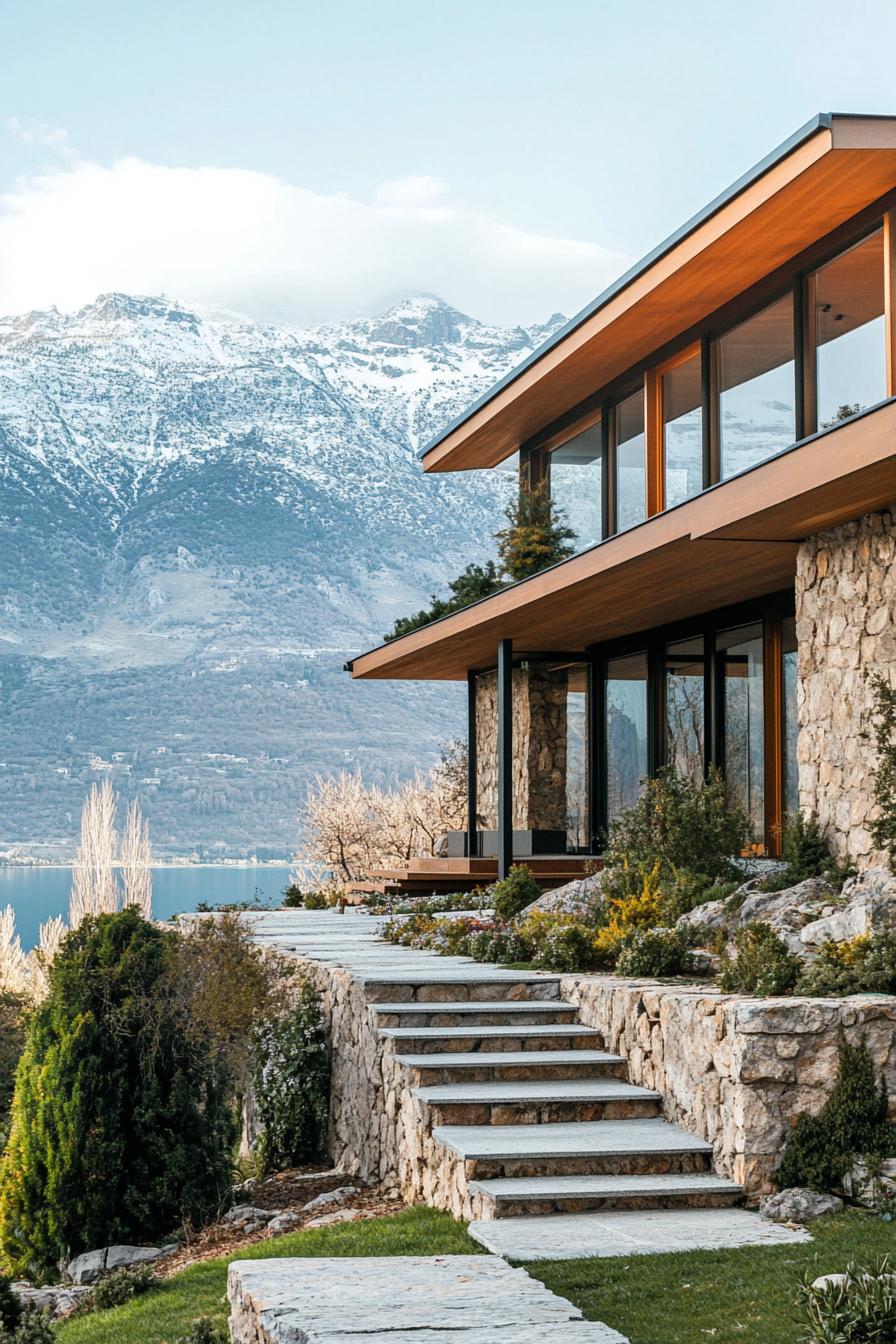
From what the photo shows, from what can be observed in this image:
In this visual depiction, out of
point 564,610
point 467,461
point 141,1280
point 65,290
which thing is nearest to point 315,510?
point 65,290

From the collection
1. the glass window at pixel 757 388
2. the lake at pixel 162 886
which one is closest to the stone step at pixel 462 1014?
the glass window at pixel 757 388

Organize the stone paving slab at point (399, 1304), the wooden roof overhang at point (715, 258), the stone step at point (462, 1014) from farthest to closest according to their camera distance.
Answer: the wooden roof overhang at point (715, 258) → the stone step at point (462, 1014) → the stone paving slab at point (399, 1304)

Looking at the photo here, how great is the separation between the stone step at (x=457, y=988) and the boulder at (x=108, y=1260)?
2.02 metres

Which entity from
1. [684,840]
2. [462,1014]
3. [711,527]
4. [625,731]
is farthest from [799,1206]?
[625,731]

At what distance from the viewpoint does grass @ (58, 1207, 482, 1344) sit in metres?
6.72

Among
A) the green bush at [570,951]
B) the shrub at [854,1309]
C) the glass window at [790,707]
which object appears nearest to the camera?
the shrub at [854,1309]

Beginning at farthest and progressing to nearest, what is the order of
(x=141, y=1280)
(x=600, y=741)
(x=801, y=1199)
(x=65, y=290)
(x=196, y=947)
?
(x=65, y=290), (x=600, y=741), (x=196, y=947), (x=141, y=1280), (x=801, y=1199)

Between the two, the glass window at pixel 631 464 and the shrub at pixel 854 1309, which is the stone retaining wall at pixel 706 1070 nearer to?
the shrub at pixel 854 1309

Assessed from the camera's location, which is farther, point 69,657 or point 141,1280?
point 69,657

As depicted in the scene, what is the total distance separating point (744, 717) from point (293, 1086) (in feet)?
22.3

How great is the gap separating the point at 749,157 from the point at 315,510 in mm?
40585

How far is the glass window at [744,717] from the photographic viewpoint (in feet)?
49.2

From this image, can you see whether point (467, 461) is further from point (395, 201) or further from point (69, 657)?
point (395, 201)

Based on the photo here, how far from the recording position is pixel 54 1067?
31.9 feet
